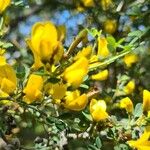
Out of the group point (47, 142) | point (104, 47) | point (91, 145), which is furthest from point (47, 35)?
point (47, 142)

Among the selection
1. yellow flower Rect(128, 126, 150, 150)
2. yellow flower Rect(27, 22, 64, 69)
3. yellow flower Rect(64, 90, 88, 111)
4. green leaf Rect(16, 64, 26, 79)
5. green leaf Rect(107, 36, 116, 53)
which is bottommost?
yellow flower Rect(128, 126, 150, 150)

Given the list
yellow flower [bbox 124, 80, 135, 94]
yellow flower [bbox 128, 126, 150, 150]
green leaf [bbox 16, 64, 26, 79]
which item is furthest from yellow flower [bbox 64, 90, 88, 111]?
yellow flower [bbox 124, 80, 135, 94]

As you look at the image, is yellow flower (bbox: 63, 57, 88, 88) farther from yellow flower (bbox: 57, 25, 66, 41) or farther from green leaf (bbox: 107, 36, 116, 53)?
green leaf (bbox: 107, 36, 116, 53)

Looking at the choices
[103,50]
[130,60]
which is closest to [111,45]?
[103,50]

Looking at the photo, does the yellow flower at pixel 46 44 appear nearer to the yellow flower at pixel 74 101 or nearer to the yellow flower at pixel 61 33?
the yellow flower at pixel 61 33

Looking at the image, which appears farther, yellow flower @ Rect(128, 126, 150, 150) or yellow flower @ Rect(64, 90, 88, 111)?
yellow flower @ Rect(128, 126, 150, 150)

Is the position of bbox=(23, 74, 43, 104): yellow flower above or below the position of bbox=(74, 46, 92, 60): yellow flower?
below
